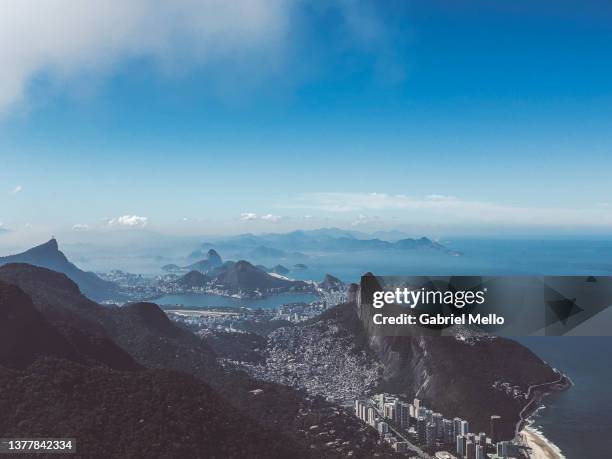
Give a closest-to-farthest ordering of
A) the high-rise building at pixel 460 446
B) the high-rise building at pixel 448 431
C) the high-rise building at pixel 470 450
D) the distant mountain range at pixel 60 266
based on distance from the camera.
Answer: the high-rise building at pixel 470 450, the high-rise building at pixel 460 446, the high-rise building at pixel 448 431, the distant mountain range at pixel 60 266

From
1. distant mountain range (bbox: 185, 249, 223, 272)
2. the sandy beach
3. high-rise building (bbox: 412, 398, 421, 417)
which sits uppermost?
distant mountain range (bbox: 185, 249, 223, 272)

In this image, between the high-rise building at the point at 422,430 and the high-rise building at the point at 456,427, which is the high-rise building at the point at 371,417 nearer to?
the high-rise building at the point at 422,430

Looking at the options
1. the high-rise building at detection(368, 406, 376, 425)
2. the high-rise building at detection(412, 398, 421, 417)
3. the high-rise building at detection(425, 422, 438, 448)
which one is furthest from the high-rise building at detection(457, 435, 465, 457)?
the high-rise building at detection(368, 406, 376, 425)

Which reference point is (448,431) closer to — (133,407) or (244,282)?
(133,407)

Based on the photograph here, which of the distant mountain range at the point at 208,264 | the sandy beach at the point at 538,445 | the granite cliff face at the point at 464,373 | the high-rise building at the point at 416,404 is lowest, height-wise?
the sandy beach at the point at 538,445

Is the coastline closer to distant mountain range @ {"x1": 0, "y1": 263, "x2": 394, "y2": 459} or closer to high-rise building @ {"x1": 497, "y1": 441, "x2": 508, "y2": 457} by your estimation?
high-rise building @ {"x1": 497, "y1": 441, "x2": 508, "y2": 457}

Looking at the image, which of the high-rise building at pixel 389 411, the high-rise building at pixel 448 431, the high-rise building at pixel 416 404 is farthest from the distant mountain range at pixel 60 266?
the high-rise building at pixel 448 431

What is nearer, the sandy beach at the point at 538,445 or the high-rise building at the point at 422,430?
the sandy beach at the point at 538,445
